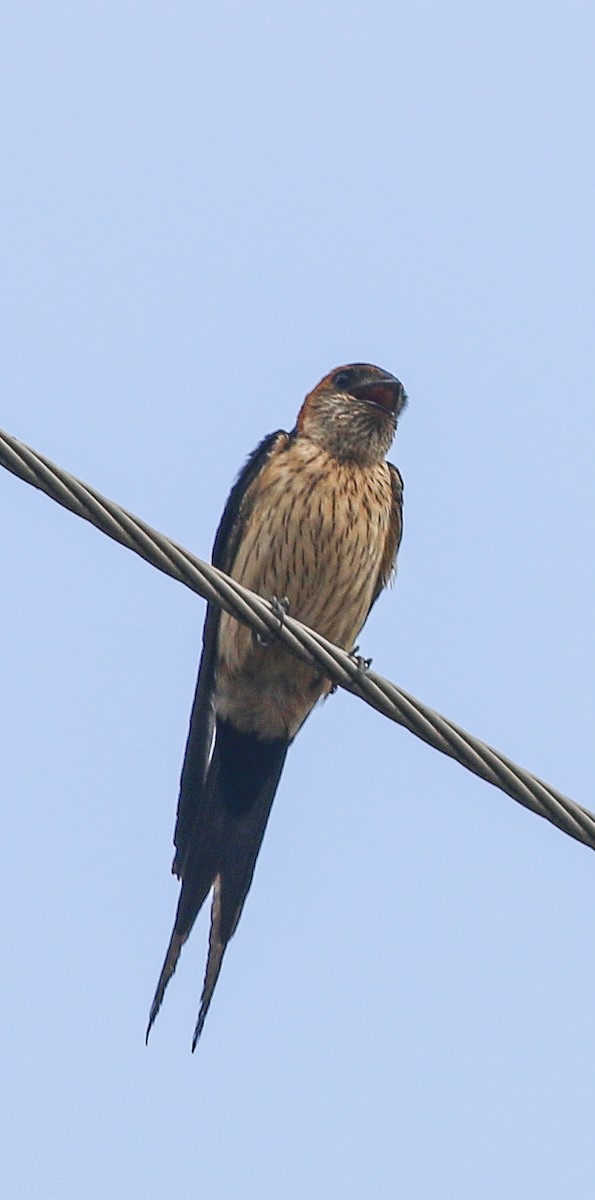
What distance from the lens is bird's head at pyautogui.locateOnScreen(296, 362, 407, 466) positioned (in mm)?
8219

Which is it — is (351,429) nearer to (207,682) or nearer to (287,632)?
(207,682)

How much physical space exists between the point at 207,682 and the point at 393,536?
1.09 meters

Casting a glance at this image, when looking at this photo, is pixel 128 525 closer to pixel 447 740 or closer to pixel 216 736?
pixel 447 740

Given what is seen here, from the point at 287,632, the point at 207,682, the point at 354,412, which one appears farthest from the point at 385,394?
the point at 287,632

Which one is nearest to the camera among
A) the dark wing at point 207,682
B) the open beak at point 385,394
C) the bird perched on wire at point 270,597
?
the bird perched on wire at point 270,597

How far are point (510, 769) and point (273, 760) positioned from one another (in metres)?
3.30

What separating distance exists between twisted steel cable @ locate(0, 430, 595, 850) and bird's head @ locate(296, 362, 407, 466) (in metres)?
2.66

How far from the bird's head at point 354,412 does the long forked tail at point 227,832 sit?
1.38 m

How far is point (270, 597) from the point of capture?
773 centimetres

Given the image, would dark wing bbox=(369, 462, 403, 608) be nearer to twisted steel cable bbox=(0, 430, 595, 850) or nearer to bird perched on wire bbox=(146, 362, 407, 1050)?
bird perched on wire bbox=(146, 362, 407, 1050)

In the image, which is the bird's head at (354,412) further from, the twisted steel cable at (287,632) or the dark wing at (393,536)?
the twisted steel cable at (287,632)

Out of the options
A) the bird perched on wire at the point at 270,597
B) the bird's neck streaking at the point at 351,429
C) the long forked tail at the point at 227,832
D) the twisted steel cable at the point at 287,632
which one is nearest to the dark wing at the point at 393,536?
the bird perched on wire at the point at 270,597

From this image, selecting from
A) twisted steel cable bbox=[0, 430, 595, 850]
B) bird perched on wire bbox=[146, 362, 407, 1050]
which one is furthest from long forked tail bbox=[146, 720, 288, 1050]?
twisted steel cable bbox=[0, 430, 595, 850]

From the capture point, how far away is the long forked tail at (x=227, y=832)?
792 centimetres
